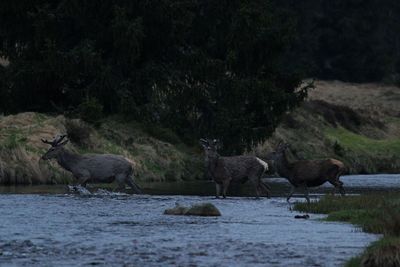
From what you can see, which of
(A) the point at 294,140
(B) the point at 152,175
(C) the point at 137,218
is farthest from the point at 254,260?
(A) the point at 294,140

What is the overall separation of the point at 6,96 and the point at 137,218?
2713 centimetres

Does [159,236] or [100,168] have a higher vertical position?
[100,168]

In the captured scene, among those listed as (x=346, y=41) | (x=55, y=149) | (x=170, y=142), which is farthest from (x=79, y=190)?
(x=346, y=41)

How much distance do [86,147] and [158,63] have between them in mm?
9991

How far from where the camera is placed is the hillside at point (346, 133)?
6384 cm

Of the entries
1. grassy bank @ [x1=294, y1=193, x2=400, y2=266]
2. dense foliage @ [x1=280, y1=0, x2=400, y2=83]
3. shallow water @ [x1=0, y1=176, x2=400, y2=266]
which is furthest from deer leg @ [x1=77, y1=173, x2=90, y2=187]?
dense foliage @ [x1=280, y1=0, x2=400, y2=83]

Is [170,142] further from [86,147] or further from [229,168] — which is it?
[229,168]

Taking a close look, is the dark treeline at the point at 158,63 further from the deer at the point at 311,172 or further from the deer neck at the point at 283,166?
the deer at the point at 311,172

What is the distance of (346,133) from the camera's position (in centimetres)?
7294

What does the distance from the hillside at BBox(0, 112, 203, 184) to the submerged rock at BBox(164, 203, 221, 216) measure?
13932 mm

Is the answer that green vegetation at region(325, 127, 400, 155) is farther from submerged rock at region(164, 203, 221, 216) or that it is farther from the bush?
submerged rock at region(164, 203, 221, 216)

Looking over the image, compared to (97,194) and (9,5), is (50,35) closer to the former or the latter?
(9,5)

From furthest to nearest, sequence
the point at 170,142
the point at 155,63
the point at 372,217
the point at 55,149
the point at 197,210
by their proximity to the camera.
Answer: the point at 155,63
the point at 170,142
the point at 55,149
the point at 197,210
the point at 372,217

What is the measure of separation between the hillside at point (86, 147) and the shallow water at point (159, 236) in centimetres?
949
